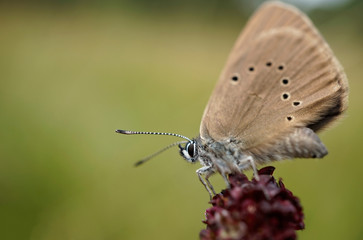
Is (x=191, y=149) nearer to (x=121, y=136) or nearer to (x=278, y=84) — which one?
(x=278, y=84)

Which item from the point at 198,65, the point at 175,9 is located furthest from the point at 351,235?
the point at 175,9

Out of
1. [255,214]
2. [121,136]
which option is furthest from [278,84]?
[121,136]

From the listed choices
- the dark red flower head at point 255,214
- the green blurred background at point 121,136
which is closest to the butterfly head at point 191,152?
the dark red flower head at point 255,214

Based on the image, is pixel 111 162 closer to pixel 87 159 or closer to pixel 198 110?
pixel 87 159

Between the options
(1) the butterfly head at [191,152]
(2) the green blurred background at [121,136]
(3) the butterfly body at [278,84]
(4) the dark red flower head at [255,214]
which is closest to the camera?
(4) the dark red flower head at [255,214]

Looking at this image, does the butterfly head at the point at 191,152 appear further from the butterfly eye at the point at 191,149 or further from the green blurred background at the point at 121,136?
the green blurred background at the point at 121,136

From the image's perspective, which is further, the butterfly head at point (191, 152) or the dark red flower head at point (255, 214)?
the butterfly head at point (191, 152)
